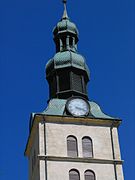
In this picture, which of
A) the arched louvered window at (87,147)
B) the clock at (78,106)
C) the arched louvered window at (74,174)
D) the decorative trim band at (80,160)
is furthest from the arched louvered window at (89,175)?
the clock at (78,106)

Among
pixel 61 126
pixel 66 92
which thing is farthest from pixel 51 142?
pixel 66 92

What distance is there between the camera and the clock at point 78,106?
48.6 m

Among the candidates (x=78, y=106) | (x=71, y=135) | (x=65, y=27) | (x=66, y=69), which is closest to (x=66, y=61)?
(x=66, y=69)

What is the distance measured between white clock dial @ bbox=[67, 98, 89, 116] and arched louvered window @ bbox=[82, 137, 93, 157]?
1.78 meters

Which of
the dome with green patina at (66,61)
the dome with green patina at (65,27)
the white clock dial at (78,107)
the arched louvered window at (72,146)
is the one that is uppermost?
the dome with green patina at (65,27)

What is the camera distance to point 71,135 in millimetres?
47719

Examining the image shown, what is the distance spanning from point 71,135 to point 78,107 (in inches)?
84.5

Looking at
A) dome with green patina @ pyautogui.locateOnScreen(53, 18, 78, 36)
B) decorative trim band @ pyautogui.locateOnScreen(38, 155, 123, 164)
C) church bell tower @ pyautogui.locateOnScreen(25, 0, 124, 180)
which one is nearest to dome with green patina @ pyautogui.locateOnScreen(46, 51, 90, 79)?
church bell tower @ pyautogui.locateOnScreen(25, 0, 124, 180)

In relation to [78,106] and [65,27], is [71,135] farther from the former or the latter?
[65,27]

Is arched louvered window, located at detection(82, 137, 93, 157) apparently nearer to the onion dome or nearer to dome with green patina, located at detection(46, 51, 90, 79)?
the onion dome

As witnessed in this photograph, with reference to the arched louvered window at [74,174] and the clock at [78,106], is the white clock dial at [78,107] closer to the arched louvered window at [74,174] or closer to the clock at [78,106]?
the clock at [78,106]

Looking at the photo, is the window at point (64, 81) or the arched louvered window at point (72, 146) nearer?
the arched louvered window at point (72, 146)

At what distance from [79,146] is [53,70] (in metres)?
6.87

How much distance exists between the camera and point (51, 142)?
47.1 metres
